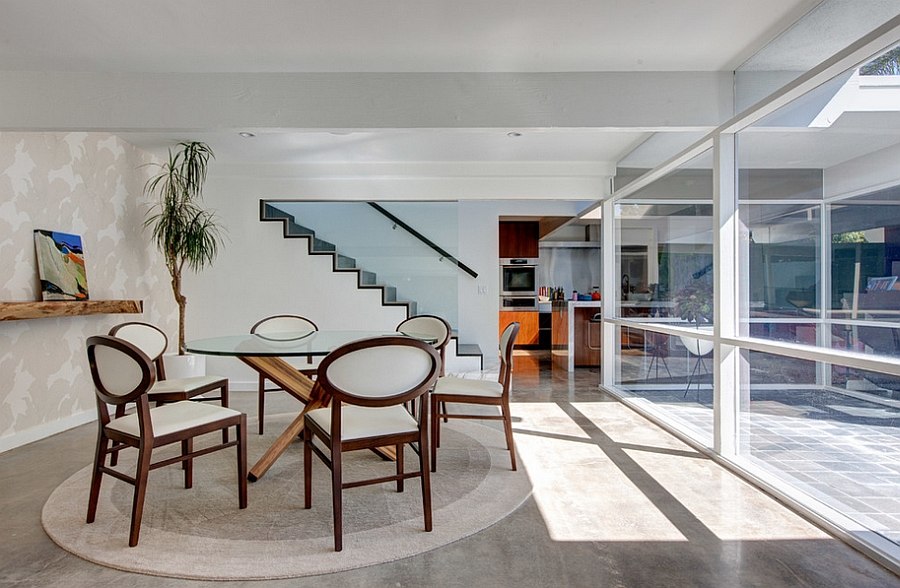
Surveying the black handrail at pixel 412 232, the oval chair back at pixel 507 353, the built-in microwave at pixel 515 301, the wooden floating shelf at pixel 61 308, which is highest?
the black handrail at pixel 412 232

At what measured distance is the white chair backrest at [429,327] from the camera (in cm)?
391

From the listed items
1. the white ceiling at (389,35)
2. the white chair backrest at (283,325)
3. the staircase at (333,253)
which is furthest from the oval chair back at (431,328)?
the staircase at (333,253)

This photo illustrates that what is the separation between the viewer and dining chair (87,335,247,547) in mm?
2230

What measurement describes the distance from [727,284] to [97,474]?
11.9 ft

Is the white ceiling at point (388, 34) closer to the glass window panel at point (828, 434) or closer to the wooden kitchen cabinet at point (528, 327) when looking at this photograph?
the glass window panel at point (828, 434)

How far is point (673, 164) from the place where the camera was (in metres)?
4.21

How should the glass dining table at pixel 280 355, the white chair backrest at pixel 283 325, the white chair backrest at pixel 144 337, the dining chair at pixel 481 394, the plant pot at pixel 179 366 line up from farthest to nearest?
the plant pot at pixel 179 366
the white chair backrest at pixel 283 325
the white chair backrest at pixel 144 337
the dining chair at pixel 481 394
the glass dining table at pixel 280 355

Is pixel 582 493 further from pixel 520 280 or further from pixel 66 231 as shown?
pixel 520 280

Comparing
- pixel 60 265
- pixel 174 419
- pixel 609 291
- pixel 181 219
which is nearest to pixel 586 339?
pixel 609 291

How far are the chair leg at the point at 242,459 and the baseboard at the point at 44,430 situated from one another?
2.20 metres

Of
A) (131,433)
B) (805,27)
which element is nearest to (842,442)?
(805,27)

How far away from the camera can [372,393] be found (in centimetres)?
228

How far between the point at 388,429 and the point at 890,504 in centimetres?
223

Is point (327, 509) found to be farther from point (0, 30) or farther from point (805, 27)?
point (805, 27)
